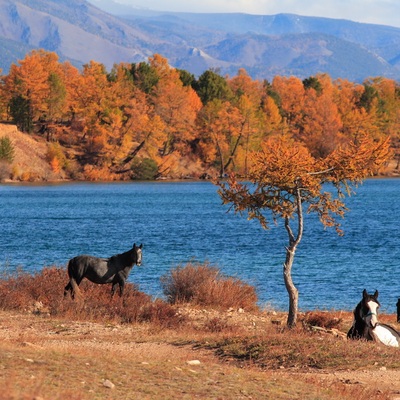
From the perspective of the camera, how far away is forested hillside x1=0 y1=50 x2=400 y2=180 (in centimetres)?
11825

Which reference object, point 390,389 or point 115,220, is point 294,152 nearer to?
point 390,389

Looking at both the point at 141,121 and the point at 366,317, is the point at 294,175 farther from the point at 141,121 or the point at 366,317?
the point at 141,121

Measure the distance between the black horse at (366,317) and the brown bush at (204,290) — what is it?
651cm

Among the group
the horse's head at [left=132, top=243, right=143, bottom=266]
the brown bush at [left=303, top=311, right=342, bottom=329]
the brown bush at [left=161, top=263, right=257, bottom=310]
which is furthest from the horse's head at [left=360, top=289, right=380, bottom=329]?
the brown bush at [left=161, top=263, right=257, bottom=310]

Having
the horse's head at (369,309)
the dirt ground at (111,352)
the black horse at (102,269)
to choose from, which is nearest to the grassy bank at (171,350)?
the dirt ground at (111,352)

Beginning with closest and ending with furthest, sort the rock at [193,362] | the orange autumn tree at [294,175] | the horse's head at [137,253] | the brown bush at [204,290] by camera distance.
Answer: the rock at [193,362]
the orange autumn tree at [294,175]
the horse's head at [137,253]
the brown bush at [204,290]

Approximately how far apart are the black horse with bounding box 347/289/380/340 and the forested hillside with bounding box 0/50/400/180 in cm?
9715

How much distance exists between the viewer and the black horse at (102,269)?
20469mm

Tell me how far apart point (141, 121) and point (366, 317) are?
104746mm

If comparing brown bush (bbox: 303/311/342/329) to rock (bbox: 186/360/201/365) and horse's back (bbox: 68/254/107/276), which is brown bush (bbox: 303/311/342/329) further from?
rock (bbox: 186/360/201/365)

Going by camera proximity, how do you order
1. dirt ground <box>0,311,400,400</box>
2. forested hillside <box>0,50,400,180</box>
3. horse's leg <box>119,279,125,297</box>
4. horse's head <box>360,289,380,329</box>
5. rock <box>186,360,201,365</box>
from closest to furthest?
dirt ground <box>0,311,400,400</box>
rock <box>186,360,201,365</box>
horse's head <box>360,289,380,329</box>
horse's leg <box>119,279,125,297</box>
forested hillside <box>0,50,400,180</box>

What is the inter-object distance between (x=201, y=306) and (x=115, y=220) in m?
44.7

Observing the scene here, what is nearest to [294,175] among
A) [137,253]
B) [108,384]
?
[137,253]

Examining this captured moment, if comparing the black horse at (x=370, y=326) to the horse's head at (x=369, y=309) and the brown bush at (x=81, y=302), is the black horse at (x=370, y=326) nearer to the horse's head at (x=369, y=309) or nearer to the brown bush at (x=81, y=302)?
the horse's head at (x=369, y=309)
